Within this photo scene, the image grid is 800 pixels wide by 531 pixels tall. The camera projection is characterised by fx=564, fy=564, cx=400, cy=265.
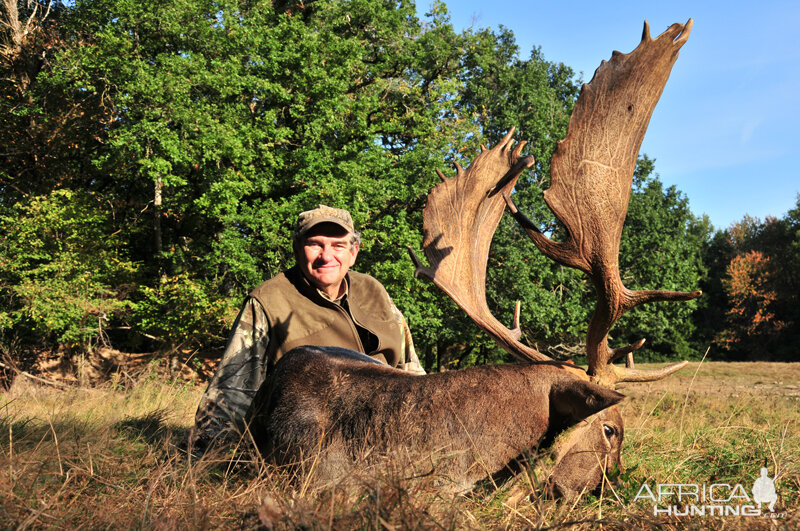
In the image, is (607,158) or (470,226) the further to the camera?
(470,226)

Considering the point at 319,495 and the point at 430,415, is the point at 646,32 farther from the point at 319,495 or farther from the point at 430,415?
the point at 319,495

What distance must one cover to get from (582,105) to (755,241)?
4999 centimetres

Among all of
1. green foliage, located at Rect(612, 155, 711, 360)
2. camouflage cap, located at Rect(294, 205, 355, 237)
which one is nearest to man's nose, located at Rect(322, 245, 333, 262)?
camouflage cap, located at Rect(294, 205, 355, 237)

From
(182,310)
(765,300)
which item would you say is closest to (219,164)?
(182,310)

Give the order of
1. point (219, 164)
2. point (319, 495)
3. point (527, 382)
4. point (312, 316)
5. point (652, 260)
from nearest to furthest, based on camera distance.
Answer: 1. point (319, 495)
2. point (527, 382)
3. point (312, 316)
4. point (219, 164)
5. point (652, 260)

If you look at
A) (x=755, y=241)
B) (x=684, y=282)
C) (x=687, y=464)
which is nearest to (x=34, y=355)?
(x=687, y=464)

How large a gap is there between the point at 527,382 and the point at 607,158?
3.78ft

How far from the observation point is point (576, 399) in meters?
2.23

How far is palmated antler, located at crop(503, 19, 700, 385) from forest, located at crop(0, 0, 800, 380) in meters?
10.0

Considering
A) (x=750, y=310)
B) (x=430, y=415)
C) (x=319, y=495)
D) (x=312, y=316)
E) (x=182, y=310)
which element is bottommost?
(x=182, y=310)

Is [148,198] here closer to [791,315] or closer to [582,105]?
[582,105]

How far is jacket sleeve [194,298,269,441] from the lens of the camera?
3209mm

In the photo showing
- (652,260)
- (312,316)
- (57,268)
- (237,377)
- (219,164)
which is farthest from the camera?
(652,260)

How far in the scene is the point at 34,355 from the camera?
16812mm
